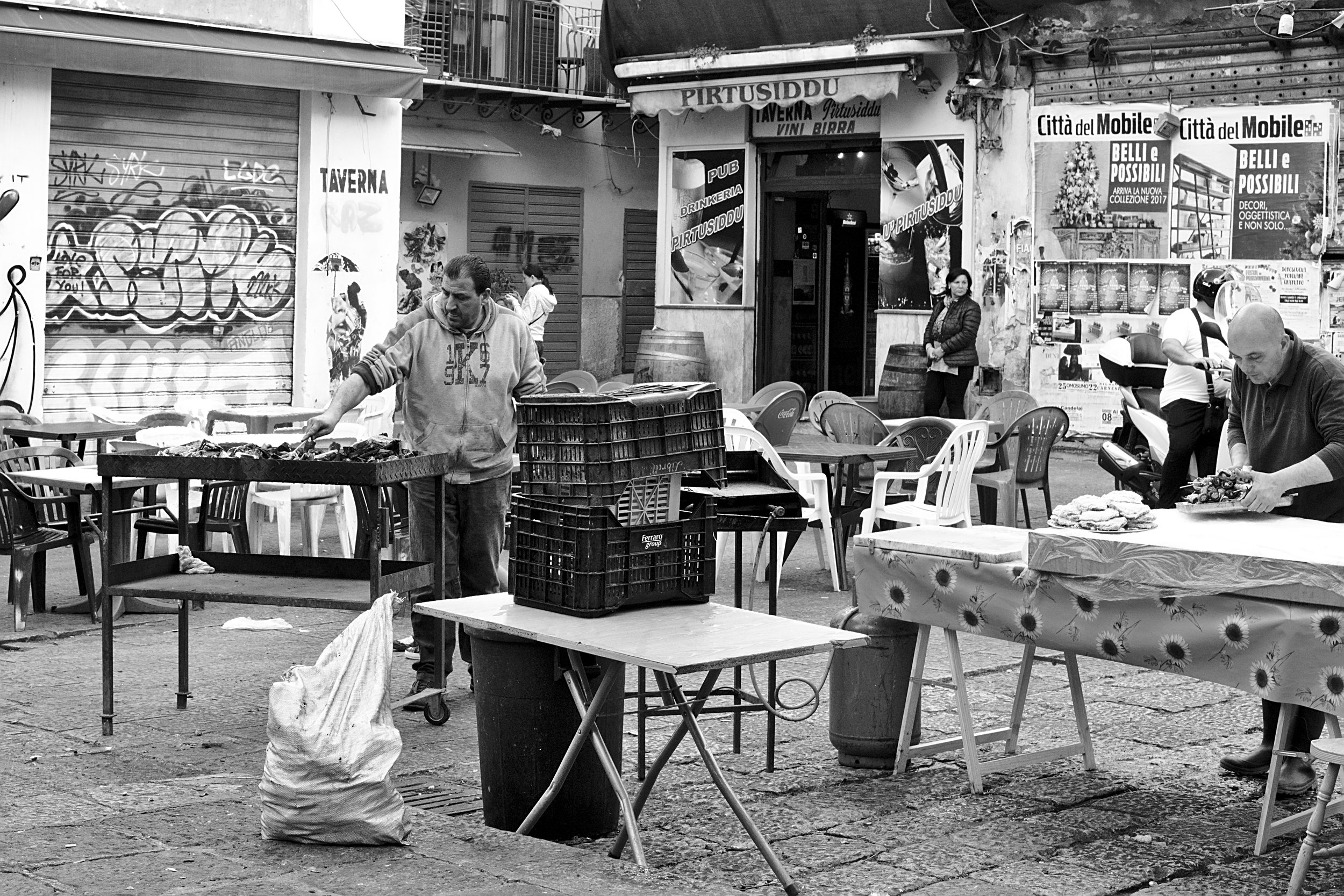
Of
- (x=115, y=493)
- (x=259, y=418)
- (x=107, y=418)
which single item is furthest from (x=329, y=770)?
(x=107, y=418)

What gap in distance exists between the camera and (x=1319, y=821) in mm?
4719

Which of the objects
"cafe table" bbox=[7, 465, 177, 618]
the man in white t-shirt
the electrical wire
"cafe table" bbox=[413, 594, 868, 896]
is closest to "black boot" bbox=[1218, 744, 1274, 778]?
the electrical wire

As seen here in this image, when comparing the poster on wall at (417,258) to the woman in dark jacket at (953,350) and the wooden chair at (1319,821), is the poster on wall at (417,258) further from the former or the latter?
the wooden chair at (1319,821)

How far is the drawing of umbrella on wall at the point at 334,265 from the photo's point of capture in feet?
49.4

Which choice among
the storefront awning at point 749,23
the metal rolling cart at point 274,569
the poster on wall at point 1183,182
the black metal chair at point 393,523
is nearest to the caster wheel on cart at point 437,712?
the metal rolling cart at point 274,569

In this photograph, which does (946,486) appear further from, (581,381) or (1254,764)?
(581,381)

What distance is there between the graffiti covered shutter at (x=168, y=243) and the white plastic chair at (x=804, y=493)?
18.9ft

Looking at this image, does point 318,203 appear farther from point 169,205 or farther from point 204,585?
point 204,585

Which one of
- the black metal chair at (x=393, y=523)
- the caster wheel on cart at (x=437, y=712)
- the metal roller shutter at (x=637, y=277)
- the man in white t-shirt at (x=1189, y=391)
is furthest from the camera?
the metal roller shutter at (x=637, y=277)

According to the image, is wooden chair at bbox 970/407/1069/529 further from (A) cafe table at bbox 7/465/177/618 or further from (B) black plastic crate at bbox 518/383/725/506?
(B) black plastic crate at bbox 518/383/725/506

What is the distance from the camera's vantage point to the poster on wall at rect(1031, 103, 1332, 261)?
52.3ft

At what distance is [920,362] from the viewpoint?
18.7 meters

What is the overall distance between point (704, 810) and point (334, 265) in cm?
1030

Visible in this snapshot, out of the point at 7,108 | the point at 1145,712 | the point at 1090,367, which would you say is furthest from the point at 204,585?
the point at 1090,367
